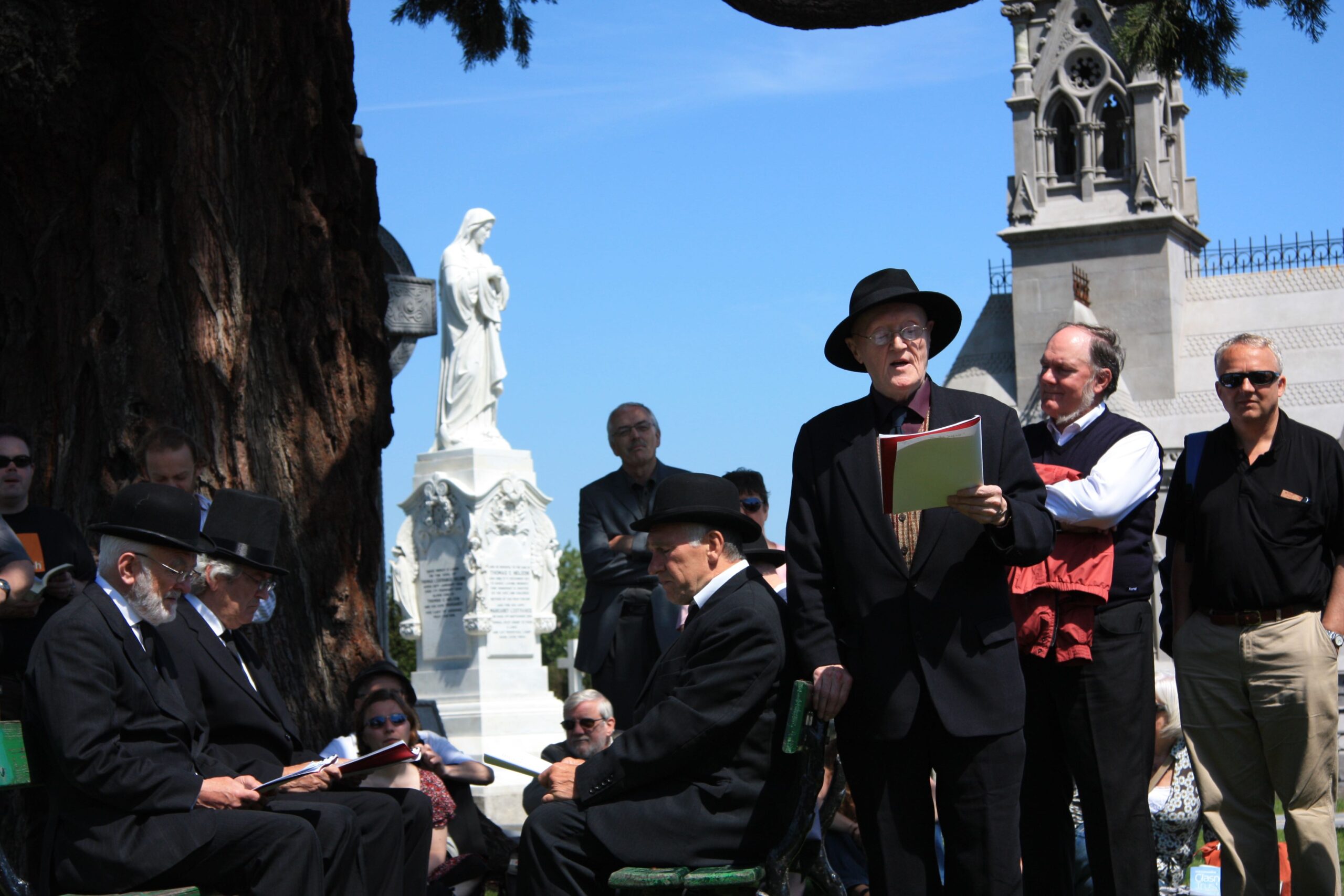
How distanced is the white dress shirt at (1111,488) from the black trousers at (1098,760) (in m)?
0.33

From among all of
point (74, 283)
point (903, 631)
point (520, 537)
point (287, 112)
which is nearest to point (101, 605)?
point (903, 631)

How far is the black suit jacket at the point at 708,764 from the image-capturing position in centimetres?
453

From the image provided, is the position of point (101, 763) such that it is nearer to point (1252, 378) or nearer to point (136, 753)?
point (136, 753)

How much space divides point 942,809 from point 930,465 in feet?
3.40

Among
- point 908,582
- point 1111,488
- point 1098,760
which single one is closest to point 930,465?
point 908,582

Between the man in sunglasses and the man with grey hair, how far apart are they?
255cm

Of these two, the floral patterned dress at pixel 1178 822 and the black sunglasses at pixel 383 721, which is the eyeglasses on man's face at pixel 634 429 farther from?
the floral patterned dress at pixel 1178 822

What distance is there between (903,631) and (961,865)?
0.65 meters

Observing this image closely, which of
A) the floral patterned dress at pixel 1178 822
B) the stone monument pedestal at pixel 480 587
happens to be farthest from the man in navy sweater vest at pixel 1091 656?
the stone monument pedestal at pixel 480 587

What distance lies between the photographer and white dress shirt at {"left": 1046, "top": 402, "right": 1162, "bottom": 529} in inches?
193

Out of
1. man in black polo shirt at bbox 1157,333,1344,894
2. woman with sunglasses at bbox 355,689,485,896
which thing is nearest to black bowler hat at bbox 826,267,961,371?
man in black polo shirt at bbox 1157,333,1344,894

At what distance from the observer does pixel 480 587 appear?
1925 centimetres

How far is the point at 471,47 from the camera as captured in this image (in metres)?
9.03

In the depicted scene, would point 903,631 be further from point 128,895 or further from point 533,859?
point 128,895
